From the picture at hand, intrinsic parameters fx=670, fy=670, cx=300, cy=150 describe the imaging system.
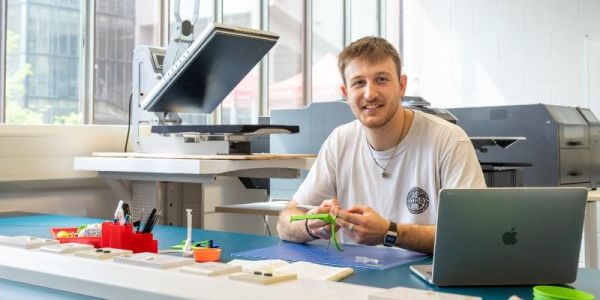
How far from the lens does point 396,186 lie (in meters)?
1.79

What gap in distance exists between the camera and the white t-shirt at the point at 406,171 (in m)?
1.73

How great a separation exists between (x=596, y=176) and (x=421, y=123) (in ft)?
6.35

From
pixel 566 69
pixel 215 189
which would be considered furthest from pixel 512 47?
pixel 215 189

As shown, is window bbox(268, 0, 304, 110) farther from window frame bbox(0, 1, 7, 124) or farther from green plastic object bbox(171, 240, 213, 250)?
green plastic object bbox(171, 240, 213, 250)

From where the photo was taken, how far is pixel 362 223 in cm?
149

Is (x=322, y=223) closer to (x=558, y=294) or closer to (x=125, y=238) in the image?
(x=125, y=238)

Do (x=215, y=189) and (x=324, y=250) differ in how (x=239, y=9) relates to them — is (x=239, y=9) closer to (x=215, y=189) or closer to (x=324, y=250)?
(x=215, y=189)

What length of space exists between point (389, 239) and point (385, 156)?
1.11 ft

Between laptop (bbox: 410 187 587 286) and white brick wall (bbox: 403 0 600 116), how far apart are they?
3.58 meters

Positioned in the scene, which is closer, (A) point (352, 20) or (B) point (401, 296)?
(B) point (401, 296)

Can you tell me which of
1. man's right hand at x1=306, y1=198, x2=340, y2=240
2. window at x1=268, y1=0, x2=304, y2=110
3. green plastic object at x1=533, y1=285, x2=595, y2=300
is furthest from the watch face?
window at x1=268, y1=0, x2=304, y2=110

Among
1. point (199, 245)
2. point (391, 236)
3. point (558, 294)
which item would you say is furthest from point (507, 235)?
point (199, 245)

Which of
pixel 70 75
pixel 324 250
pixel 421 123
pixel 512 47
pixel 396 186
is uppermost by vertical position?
pixel 512 47

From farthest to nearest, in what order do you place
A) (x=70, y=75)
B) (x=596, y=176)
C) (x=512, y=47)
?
1. (x=512, y=47)
2. (x=596, y=176)
3. (x=70, y=75)
